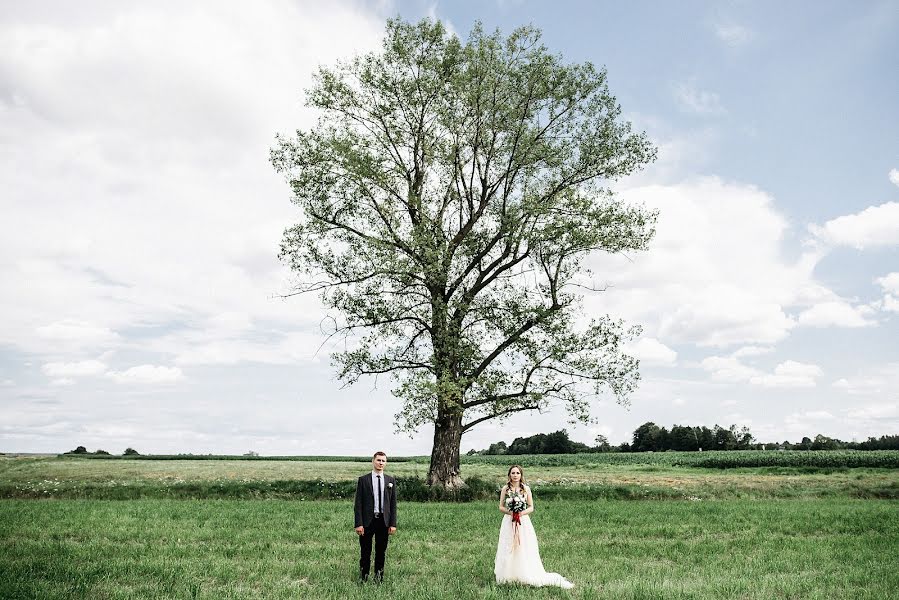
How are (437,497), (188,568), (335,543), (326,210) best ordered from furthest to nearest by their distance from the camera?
(326,210), (437,497), (335,543), (188,568)

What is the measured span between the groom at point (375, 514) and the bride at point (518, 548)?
7.25 feet

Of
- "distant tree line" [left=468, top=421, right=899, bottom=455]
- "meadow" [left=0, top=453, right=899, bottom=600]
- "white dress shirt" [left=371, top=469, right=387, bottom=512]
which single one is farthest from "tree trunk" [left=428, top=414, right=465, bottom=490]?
"distant tree line" [left=468, top=421, right=899, bottom=455]

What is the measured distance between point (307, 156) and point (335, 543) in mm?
20148

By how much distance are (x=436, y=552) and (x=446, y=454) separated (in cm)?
1430

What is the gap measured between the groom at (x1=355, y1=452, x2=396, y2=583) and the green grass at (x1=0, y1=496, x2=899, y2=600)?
414mm

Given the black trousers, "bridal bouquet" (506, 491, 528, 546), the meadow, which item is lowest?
the meadow

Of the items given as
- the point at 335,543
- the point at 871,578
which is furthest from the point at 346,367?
the point at 871,578

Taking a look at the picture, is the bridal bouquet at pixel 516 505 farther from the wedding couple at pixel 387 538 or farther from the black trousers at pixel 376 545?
the black trousers at pixel 376 545

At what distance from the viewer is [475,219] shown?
31.6 meters

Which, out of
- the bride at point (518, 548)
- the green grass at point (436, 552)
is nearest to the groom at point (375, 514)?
the green grass at point (436, 552)

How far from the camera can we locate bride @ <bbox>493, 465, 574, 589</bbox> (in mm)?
12422

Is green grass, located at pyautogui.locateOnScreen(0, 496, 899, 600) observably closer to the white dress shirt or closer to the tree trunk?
the white dress shirt

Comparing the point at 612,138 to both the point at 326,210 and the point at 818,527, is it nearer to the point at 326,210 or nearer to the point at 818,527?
the point at 326,210

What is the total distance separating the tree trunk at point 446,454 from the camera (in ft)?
97.2
